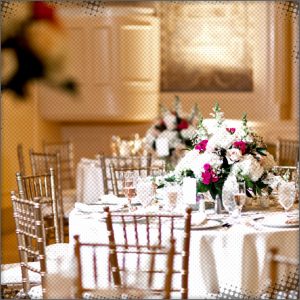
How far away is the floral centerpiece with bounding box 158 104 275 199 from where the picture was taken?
12.1 ft

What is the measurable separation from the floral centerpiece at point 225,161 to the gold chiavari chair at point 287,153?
3156 mm

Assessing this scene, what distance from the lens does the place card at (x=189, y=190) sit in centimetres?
376

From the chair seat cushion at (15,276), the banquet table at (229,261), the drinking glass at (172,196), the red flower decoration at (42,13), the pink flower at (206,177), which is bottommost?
the chair seat cushion at (15,276)

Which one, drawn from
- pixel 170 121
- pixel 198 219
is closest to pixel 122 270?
pixel 198 219

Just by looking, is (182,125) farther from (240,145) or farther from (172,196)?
(172,196)

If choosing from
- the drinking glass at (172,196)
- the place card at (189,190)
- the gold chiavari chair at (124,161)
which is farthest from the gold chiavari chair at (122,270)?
the gold chiavari chair at (124,161)

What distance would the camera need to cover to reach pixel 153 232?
3.43m

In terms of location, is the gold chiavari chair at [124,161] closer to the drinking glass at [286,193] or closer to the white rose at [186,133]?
the white rose at [186,133]

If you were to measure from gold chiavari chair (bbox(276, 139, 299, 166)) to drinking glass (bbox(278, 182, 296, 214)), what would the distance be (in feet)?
10.8

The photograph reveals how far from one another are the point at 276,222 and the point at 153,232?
1.79 ft

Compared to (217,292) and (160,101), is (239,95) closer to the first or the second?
(160,101)

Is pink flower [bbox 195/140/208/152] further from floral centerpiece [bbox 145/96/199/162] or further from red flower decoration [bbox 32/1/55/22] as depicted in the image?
red flower decoration [bbox 32/1/55/22]

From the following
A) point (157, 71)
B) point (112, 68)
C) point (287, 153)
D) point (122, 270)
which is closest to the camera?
point (122, 270)

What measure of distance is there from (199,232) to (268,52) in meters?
6.21
